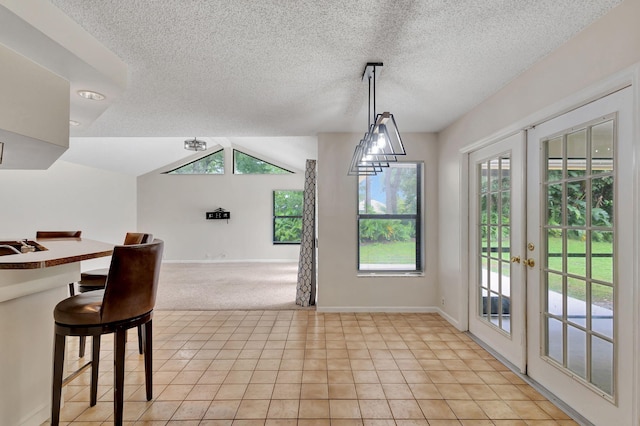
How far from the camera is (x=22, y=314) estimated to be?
5.81 feet

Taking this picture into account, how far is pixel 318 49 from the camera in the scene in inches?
81.9

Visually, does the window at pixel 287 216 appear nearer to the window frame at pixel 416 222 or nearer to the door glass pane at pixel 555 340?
the window frame at pixel 416 222

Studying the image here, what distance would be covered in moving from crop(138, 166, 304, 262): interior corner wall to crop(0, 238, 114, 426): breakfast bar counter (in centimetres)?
672

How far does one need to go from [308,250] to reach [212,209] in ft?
16.5

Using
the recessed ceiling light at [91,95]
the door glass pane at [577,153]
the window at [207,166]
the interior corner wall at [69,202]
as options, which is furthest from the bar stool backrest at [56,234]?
the window at [207,166]

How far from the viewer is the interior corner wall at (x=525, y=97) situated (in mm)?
1664

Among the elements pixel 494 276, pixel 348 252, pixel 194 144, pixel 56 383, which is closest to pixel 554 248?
pixel 494 276

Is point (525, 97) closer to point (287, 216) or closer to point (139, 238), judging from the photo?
point (139, 238)

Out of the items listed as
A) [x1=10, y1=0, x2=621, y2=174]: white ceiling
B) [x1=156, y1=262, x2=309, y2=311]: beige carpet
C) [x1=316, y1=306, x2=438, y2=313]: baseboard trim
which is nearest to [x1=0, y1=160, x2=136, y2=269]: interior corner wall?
[x1=156, y1=262, x2=309, y2=311]: beige carpet

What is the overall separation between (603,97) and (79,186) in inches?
314

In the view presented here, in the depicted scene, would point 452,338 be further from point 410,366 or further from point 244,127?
point 244,127

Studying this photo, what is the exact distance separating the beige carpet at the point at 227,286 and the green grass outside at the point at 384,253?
1.19 m

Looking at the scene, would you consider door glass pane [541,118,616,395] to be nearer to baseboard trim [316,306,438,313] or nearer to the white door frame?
the white door frame

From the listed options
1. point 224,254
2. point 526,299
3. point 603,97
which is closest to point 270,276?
point 224,254
